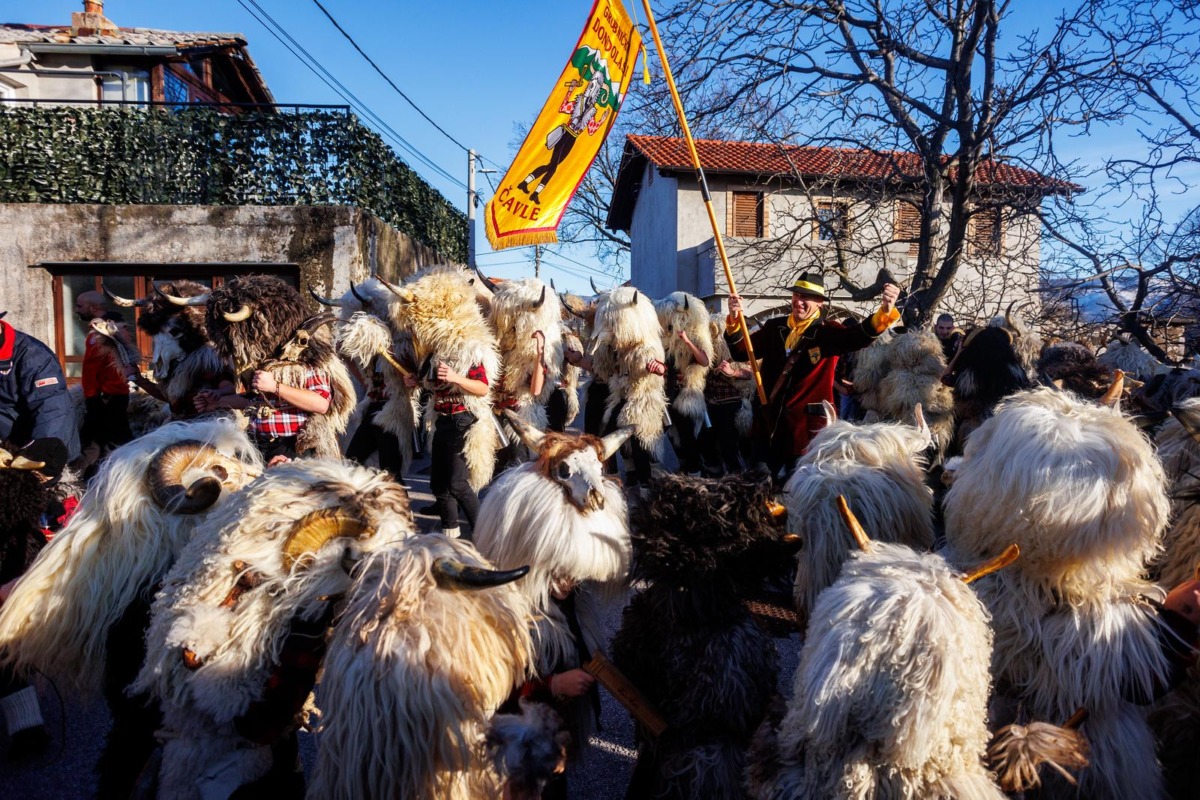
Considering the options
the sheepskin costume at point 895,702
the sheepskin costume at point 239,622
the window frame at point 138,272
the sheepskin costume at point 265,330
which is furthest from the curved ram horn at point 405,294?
the window frame at point 138,272

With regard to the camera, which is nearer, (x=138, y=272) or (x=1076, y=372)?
(x=1076, y=372)

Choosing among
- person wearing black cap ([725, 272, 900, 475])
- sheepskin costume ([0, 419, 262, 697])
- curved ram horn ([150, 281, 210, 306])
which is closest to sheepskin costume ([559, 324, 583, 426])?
person wearing black cap ([725, 272, 900, 475])

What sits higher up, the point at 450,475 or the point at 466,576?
the point at 466,576

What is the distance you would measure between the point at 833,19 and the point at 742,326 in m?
4.59

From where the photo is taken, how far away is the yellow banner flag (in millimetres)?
5961

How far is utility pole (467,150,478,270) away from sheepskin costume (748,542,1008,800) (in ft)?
61.1

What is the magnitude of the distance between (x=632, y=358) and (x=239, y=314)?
385cm

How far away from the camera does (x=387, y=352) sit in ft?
18.8

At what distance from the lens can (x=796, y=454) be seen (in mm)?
5113

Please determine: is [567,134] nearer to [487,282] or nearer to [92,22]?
[487,282]

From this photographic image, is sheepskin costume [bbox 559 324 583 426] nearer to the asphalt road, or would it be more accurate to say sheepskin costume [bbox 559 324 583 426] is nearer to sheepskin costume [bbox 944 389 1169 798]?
the asphalt road

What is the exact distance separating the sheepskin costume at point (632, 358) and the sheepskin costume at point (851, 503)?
3735 millimetres

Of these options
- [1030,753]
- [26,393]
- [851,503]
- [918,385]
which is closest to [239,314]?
[26,393]

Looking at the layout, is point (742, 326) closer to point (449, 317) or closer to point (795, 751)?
point (449, 317)
